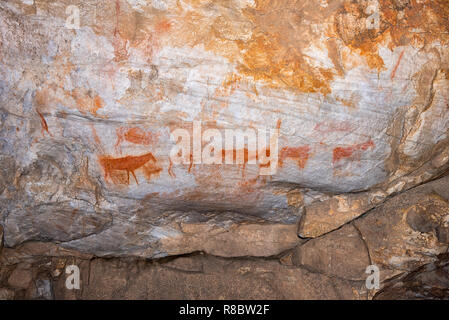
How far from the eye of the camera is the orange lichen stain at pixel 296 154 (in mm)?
2057

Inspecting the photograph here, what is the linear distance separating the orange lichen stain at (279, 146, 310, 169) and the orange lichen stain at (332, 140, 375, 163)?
0.52 ft

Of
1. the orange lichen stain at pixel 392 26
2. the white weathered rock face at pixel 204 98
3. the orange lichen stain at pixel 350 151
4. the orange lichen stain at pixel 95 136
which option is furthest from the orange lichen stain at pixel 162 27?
the orange lichen stain at pixel 350 151

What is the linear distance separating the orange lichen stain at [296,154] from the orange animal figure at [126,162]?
69cm

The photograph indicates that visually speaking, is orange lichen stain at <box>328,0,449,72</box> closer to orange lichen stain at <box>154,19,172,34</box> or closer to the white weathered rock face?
the white weathered rock face

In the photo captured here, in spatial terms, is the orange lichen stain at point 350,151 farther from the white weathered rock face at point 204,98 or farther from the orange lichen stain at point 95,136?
the orange lichen stain at point 95,136

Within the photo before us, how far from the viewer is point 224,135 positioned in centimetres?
200

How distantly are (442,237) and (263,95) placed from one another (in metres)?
1.32

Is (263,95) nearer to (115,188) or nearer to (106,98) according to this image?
(106,98)

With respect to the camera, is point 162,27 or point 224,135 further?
point 224,135

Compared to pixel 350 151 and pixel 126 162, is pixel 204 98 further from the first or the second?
pixel 350 151

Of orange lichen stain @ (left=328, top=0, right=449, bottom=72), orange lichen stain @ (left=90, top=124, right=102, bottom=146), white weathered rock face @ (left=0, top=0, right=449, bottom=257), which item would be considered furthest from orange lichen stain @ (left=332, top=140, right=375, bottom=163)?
orange lichen stain @ (left=90, top=124, right=102, bottom=146)

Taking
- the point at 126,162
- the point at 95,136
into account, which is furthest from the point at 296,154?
the point at 95,136

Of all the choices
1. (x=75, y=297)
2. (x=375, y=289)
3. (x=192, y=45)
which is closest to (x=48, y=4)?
(x=192, y=45)

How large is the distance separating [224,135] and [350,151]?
71cm
